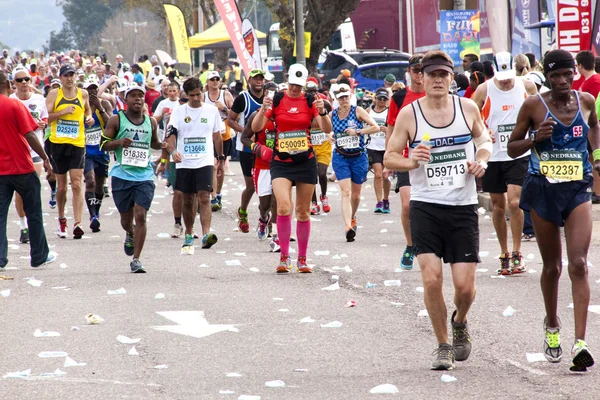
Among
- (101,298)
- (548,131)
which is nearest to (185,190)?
(101,298)

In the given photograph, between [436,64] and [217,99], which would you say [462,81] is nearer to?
[217,99]

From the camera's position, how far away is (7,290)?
1069 centimetres

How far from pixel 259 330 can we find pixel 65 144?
750 cm

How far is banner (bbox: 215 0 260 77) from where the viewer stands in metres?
22.9

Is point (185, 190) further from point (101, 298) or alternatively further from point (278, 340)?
point (278, 340)

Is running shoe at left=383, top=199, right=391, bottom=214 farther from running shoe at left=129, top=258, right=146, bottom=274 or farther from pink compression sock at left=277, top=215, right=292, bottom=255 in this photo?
running shoe at left=129, top=258, right=146, bottom=274

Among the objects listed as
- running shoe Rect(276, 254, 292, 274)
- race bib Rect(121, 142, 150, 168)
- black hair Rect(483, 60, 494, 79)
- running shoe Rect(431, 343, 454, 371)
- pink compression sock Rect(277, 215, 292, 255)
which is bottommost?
running shoe Rect(276, 254, 292, 274)

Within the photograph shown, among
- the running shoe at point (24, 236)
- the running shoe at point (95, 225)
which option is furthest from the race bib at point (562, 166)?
the running shoe at point (95, 225)

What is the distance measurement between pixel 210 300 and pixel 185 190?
3.85 metres

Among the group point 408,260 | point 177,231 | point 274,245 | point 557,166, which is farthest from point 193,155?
point 557,166

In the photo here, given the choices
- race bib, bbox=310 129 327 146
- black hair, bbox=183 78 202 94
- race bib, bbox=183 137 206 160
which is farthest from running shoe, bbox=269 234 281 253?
race bib, bbox=310 129 327 146

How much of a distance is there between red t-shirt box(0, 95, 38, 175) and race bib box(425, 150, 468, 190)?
18.9 feet

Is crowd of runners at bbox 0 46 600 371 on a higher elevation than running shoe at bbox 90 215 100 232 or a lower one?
higher

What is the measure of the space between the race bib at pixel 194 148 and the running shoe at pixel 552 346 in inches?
280
